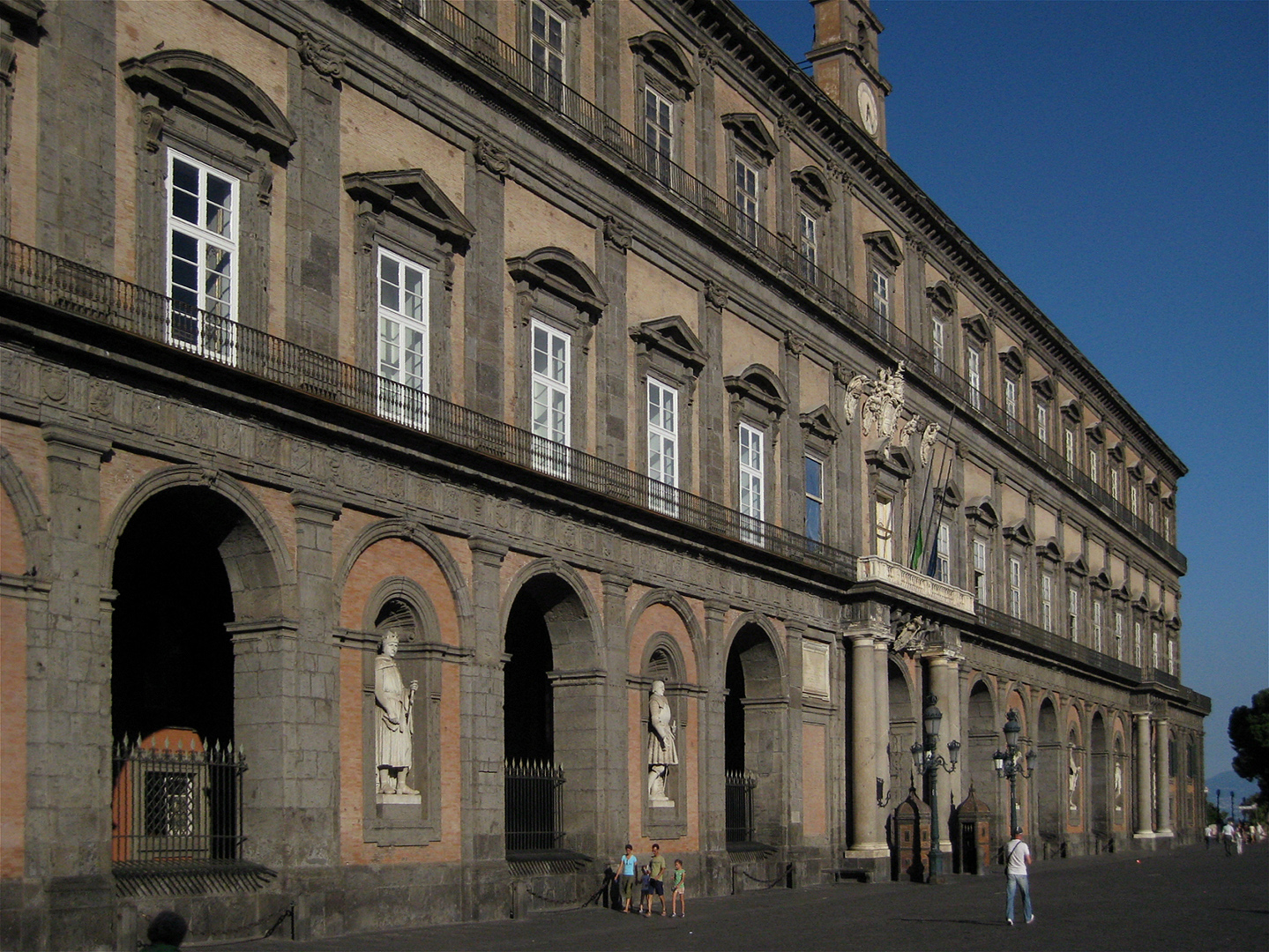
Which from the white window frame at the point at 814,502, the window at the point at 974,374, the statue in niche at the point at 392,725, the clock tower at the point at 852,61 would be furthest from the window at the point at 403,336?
the window at the point at 974,374

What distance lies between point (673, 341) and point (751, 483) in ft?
15.7

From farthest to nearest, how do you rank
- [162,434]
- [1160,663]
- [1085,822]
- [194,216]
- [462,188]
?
[1160,663]
[1085,822]
[462,188]
[194,216]
[162,434]

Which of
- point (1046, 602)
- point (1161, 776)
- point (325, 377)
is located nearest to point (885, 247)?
point (1046, 602)

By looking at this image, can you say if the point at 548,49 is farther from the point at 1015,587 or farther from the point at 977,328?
the point at 1015,587

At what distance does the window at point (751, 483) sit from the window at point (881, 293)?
9.12m

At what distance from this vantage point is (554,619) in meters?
29.5

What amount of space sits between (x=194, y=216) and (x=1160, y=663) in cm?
6389

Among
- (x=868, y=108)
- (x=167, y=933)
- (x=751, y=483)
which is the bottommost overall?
(x=167, y=933)

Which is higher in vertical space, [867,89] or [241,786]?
[867,89]

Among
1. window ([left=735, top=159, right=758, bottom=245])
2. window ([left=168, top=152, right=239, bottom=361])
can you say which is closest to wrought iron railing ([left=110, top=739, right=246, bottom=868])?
window ([left=168, top=152, right=239, bottom=361])

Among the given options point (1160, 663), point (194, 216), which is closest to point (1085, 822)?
point (1160, 663)

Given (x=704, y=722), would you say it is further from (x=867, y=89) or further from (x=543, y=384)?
(x=867, y=89)

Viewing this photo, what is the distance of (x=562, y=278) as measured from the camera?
29.8 m

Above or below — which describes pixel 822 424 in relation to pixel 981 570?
above
